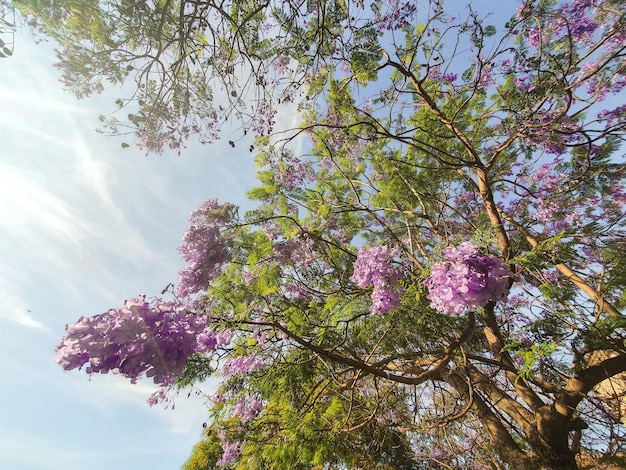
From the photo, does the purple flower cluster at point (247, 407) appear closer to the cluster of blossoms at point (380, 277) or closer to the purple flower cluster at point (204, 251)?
the purple flower cluster at point (204, 251)

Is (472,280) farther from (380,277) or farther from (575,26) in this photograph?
(575,26)

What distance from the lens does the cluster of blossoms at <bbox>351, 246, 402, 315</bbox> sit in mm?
2857

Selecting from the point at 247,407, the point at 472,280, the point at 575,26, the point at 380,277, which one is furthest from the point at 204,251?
the point at 575,26

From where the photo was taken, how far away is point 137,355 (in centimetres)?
200

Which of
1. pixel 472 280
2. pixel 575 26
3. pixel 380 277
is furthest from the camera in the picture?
pixel 575 26

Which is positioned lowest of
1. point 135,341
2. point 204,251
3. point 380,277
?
point 135,341

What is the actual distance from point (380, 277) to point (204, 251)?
394cm

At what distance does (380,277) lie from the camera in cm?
288

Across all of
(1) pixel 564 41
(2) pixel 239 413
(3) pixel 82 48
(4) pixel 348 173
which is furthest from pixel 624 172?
(3) pixel 82 48

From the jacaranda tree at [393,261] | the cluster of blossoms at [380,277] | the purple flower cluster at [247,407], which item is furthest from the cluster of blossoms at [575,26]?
the purple flower cluster at [247,407]

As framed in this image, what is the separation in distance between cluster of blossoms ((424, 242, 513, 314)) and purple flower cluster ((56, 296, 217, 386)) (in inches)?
65.6

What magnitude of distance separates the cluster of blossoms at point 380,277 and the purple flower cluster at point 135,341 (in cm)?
142

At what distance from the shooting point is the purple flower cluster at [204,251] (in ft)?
19.2

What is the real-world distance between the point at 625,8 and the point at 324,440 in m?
7.40
